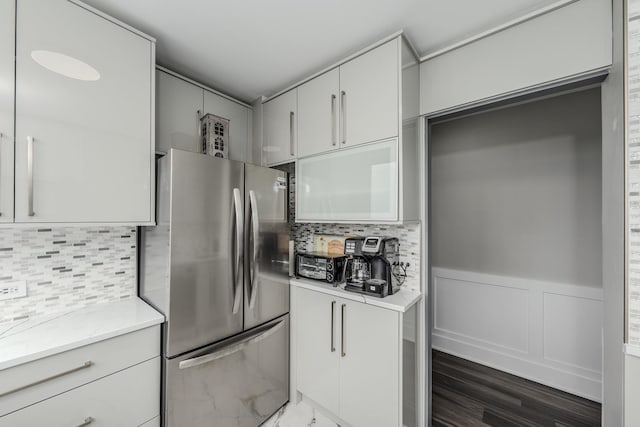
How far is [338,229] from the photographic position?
220 centimetres

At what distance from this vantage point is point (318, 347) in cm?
180

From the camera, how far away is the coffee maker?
1.61 metres

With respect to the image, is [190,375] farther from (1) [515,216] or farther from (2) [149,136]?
(1) [515,216]

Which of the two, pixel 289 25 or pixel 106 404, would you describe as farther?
pixel 289 25

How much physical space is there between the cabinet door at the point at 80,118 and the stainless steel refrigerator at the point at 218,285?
17cm

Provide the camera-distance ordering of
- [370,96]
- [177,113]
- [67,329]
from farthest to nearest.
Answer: [177,113] < [370,96] < [67,329]

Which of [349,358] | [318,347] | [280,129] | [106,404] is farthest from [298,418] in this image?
[280,129]

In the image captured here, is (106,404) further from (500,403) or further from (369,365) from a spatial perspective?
(500,403)

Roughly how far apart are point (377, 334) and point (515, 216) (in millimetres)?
1760

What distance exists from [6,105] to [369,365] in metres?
2.20

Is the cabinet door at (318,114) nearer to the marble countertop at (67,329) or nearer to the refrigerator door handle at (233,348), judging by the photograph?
the refrigerator door handle at (233,348)

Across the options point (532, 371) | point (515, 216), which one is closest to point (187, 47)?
point (515, 216)

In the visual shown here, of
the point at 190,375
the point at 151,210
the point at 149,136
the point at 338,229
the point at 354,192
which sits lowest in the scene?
the point at 190,375

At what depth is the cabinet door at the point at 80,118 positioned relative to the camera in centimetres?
112
